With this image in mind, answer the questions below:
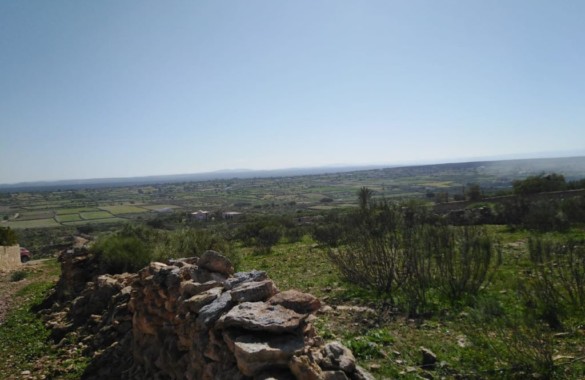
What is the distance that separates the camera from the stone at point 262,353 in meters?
4.30

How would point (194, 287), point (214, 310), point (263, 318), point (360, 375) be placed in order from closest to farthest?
point (360, 375) → point (263, 318) → point (214, 310) → point (194, 287)

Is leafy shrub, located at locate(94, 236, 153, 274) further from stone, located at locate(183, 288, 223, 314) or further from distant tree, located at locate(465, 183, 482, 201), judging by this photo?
distant tree, located at locate(465, 183, 482, 201)

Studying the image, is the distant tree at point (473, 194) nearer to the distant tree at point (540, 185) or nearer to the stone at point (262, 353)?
the distant tree at point (540, 185)

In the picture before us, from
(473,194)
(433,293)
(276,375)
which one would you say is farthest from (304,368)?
(473,194)

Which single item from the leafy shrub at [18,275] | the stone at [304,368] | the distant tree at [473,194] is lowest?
the leafy shrub at [18,275]

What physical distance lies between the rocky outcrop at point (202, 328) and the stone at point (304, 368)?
0.01 metres

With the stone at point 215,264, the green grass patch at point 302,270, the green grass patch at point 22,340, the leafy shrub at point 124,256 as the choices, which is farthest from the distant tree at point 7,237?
the stone at point 215,264

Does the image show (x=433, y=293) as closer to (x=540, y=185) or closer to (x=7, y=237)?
(x=540, y=185)

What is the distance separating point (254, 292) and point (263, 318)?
100 cm

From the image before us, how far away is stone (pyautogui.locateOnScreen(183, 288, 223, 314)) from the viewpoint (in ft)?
20.9

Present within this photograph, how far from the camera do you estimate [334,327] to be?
7.09 m

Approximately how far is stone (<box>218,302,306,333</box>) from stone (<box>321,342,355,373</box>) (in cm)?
51

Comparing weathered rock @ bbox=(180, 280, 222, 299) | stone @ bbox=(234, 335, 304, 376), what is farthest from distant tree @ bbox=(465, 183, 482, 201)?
stone @ bbox=(234, 335, 304, 376)

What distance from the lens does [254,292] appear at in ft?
19.0
